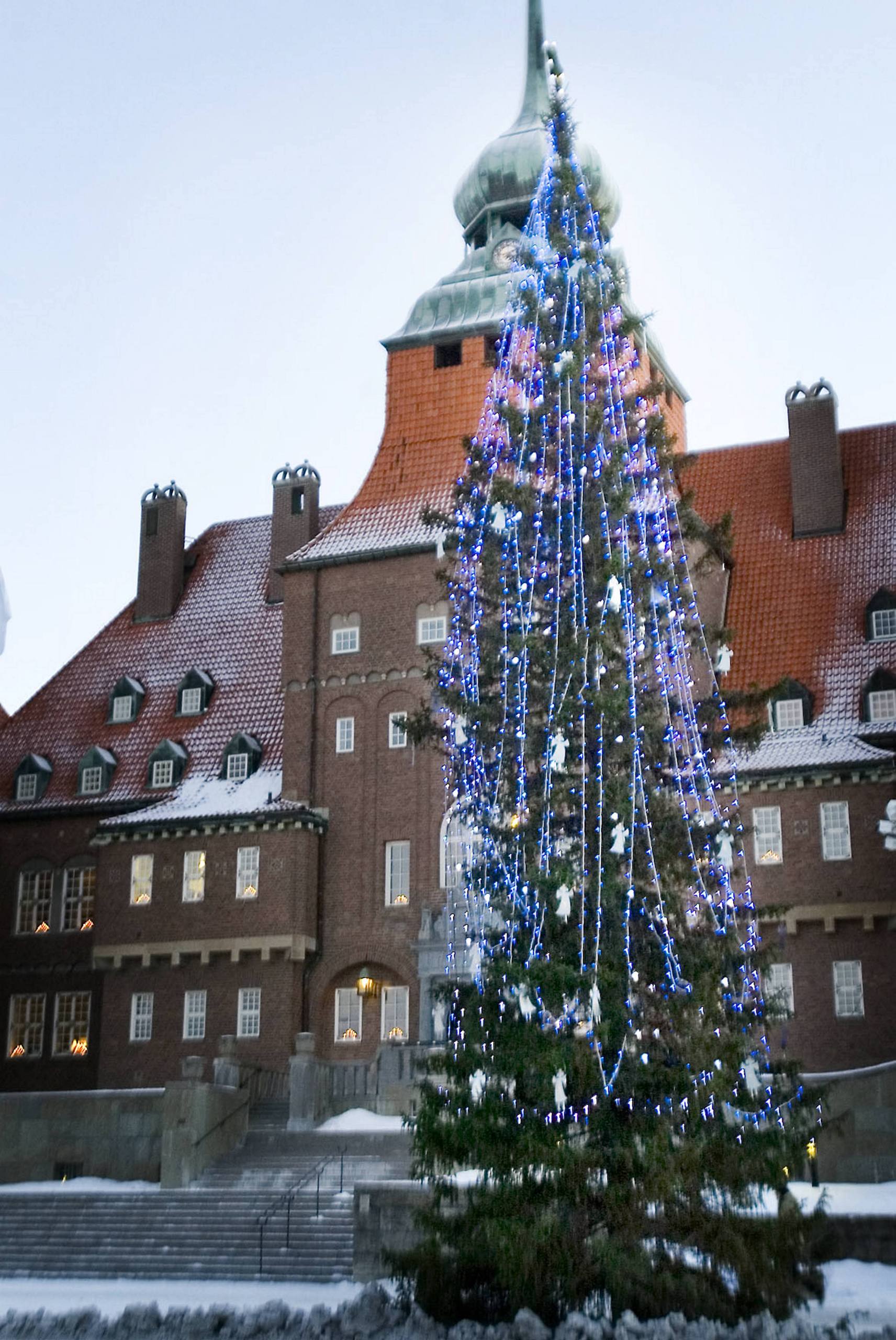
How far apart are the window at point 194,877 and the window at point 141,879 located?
3.21 ft

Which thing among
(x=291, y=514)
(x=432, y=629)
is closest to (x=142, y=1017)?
(x=432, y=629)

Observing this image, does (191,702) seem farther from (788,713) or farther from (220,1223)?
(220,1223)

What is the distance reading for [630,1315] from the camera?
1819cm


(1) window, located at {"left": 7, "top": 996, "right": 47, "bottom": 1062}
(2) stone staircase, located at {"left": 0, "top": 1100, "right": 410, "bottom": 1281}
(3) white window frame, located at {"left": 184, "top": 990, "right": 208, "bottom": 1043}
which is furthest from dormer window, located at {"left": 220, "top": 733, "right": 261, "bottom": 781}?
(2) stone staircase, located at {"left": 0, "top": 1100, "right": 410, "bottom": 1281}

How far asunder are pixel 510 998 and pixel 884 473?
27.0 metres

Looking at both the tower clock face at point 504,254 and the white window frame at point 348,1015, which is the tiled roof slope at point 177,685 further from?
the tower clock face at point 504,254

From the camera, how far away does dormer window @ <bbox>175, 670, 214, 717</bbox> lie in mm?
47156

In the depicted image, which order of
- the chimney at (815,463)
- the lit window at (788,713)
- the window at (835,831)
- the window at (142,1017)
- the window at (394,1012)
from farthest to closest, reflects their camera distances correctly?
the chimney at (815,463) → the window at (142,1017) → the lit window at (788,713) → the window at (394,1012) → the window at (835,831)

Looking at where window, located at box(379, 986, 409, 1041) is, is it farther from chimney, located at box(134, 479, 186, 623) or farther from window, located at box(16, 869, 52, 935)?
chimney, located at box(134, 479, 186, 623)

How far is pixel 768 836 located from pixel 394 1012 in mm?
9248

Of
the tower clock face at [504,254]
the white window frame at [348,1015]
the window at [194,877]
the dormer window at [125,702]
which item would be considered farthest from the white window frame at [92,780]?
the tower clock face at [504,254]

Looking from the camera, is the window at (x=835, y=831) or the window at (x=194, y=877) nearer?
the window at (x=835, y=831)

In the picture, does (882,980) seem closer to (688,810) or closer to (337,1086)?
(337,1086)

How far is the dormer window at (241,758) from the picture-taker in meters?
44.2
